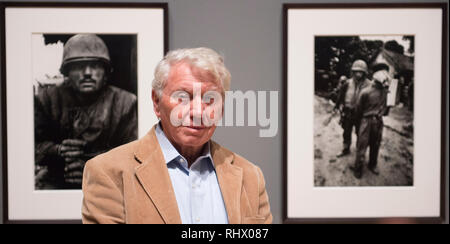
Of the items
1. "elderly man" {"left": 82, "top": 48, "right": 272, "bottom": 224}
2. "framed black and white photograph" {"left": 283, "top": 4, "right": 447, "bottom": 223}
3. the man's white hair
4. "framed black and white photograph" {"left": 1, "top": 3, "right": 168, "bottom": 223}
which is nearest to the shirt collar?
"elderly man" {"left": 82, "top": 48, "right": 272, "bottom": 224}

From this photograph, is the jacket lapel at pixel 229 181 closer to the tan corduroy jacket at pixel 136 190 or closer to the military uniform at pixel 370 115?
the tan corduroy jacket at pixel 136 190

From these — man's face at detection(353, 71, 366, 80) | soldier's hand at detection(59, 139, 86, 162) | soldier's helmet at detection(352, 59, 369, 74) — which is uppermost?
soldier's helmet at detection(352, 59, 369, 74)

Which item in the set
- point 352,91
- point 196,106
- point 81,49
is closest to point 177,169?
point 196,106

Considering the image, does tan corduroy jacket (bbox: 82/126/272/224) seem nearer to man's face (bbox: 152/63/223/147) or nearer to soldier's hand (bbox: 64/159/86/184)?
man's face (bbox: 152/63/223/147)

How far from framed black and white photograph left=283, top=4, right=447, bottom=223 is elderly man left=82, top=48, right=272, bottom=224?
47 cm

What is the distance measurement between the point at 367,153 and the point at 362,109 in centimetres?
17

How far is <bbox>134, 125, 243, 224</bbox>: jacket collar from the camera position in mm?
888

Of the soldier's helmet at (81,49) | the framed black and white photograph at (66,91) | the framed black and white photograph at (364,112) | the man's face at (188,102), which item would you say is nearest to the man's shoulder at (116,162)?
the man's face at (188,102)

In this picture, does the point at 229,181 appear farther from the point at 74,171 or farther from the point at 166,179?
the point at 74,171

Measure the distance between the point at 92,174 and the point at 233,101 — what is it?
582mm

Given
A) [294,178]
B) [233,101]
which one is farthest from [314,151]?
[233,101]

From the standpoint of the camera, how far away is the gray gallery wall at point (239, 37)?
1345 millimetres

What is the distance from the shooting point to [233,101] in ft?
4.34

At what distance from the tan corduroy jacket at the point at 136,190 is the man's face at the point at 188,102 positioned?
0.27ft
